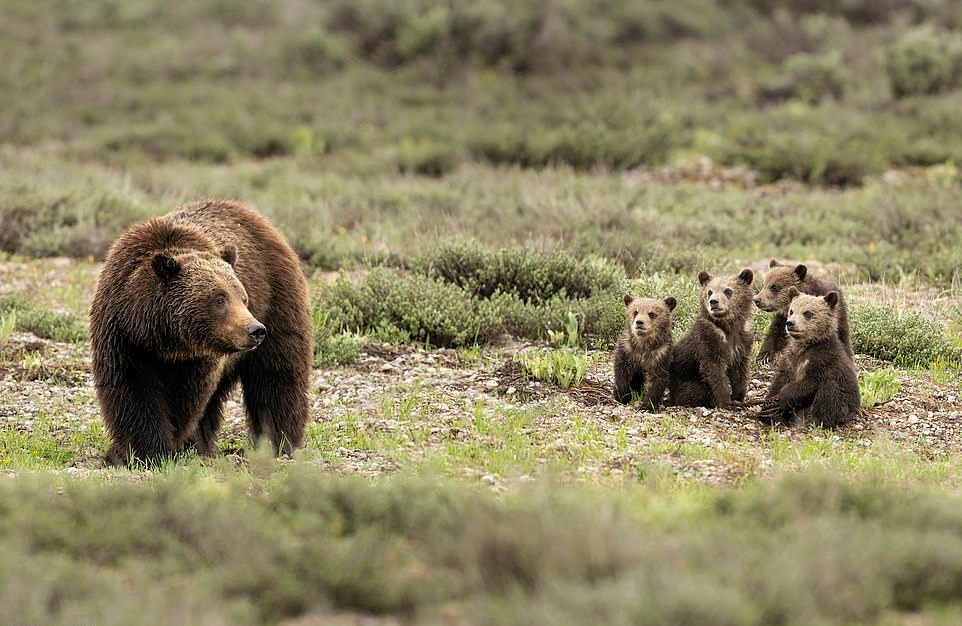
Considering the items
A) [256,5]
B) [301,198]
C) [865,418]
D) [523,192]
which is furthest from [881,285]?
[256,5]

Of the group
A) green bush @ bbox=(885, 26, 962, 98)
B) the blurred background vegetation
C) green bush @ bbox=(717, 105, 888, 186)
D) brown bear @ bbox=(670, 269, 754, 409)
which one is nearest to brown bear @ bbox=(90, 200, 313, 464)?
the blurred background vegetation

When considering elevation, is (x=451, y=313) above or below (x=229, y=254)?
below

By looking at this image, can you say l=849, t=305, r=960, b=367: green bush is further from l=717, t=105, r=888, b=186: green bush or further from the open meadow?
l=717, t=105, r=888, b=186: green bush

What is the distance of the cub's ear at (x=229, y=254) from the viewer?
6.84 metres

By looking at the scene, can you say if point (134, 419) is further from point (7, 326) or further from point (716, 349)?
point (716, 349)

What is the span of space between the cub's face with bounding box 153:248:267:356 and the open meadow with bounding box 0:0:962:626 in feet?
2.35

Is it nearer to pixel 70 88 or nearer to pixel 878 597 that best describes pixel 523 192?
pixel 878 597

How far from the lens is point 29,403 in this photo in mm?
8117

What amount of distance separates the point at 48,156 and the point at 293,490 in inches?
644

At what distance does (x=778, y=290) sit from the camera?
815cm

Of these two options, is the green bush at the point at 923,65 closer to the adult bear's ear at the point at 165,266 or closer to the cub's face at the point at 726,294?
the cub's face at the point at 726,294

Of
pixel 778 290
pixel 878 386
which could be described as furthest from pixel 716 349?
pixel 878 386

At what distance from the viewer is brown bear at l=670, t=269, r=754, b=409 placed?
7500mm

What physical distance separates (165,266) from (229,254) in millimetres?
420
